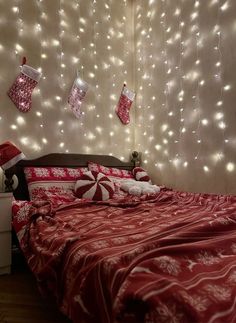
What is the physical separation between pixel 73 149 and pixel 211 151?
4.40 feet

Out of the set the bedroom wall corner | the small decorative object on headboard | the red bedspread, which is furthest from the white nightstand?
the bedroom wall corner

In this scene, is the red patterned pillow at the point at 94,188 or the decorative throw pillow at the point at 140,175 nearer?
the red patterned pillow at the point at 94,188

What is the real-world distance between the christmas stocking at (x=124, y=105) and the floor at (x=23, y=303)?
197 cm

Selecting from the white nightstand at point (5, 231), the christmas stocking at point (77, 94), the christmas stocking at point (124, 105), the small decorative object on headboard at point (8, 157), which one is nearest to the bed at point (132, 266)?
the white nightstand at point (5, 231)

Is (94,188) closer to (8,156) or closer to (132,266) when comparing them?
(8,156)

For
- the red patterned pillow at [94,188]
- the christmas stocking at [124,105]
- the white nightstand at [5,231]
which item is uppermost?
the christmas stocking at [124,105]

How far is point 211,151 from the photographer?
93.6 inches

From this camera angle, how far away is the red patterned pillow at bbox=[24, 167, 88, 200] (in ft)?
7.12

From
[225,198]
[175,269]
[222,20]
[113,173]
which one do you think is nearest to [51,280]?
[175,269]

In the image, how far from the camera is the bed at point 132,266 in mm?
549

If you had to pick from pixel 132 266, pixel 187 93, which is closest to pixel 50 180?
pixel 187 93

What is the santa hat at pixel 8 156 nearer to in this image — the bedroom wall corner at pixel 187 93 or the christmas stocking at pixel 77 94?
the christmas stocking at pixel 77 94

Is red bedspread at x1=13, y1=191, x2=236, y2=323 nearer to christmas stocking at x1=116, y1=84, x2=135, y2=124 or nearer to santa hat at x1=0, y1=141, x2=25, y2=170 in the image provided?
santa hat at x1=0, y1=141, x2=25, y2=170

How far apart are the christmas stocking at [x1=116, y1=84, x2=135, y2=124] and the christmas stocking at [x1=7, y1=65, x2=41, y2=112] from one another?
1011mm
